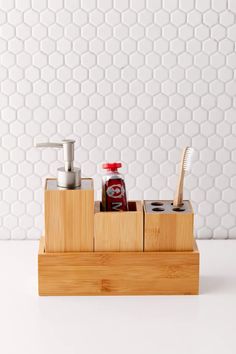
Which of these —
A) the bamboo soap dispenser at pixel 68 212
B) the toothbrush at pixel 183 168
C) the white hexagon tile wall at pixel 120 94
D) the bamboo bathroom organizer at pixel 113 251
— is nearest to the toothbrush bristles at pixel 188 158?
the toothbrush at pixel 183 168

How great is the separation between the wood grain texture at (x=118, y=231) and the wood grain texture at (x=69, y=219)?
2 cm

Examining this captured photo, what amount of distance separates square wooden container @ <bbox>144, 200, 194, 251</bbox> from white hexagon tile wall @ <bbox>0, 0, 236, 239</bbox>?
0.38 metres

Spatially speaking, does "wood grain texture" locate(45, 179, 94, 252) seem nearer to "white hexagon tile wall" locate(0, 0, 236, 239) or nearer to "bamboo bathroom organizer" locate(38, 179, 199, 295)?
"bamboo bathroom organizer" locate(38, 179, 199, 295)

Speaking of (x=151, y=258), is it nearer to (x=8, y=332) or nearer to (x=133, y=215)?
(x=133, y=215)

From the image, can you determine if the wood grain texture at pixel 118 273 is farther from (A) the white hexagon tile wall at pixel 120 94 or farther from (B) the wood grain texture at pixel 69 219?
(A) the white hexagon tile wall at pixel 120 94

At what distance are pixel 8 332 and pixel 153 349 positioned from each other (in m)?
0.29

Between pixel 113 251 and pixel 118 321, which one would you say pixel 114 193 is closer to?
pixel 113 251

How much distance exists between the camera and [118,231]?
5.52ft

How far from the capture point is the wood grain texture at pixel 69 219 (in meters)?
1.66

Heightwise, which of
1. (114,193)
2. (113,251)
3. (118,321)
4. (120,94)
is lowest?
(118,321)

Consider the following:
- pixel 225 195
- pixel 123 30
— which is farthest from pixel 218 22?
pixel 225 195

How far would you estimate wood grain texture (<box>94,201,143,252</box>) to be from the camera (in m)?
1.68

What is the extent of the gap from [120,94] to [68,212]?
465 mm

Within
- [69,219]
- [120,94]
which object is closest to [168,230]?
[69,219]
